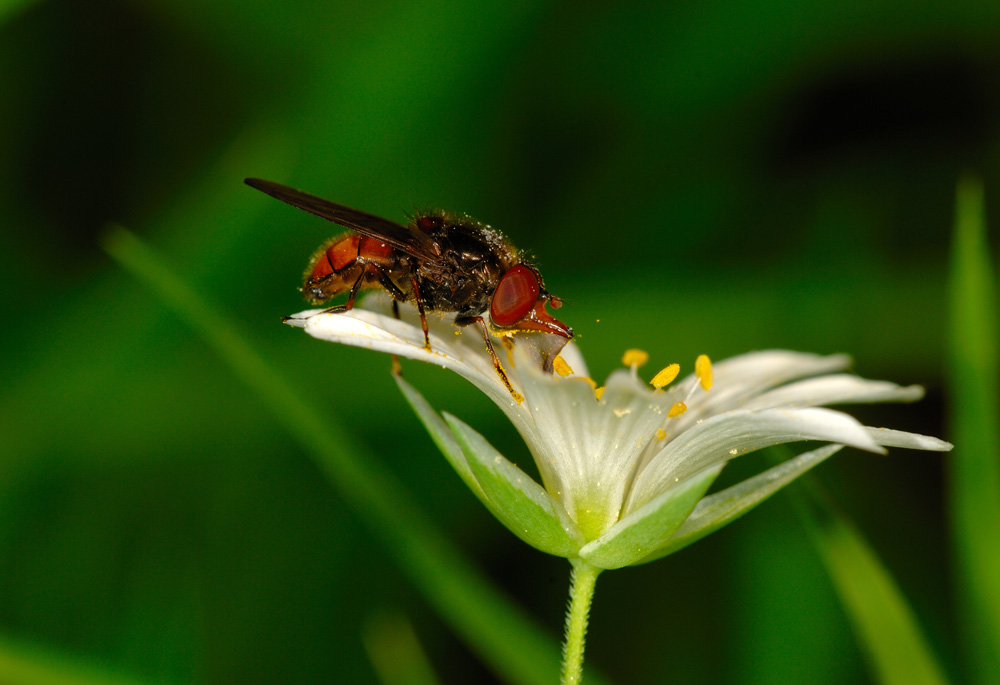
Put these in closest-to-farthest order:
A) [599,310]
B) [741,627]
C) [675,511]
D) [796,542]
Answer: [675,511], [741,627], [796,542], [599,310]

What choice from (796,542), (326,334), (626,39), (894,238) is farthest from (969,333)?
(626,39)

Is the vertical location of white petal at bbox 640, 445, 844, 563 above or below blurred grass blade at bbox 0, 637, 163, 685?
above

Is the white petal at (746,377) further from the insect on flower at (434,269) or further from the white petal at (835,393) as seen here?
the insect on flower at (434,269)

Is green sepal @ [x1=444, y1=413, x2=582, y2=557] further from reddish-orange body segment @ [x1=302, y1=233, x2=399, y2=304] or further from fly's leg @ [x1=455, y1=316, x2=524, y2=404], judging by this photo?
reddish-orange body segment @ [x1=302, y1=233, x2=399, y2=304]

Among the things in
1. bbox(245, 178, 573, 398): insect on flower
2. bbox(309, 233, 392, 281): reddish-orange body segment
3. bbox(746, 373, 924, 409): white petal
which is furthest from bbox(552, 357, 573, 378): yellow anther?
bbox(309, 233, 392, 281): reddish-orange body segment

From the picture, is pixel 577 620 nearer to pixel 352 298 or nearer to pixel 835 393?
pixel 835 393

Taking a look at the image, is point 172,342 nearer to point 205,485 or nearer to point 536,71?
point 205,485
